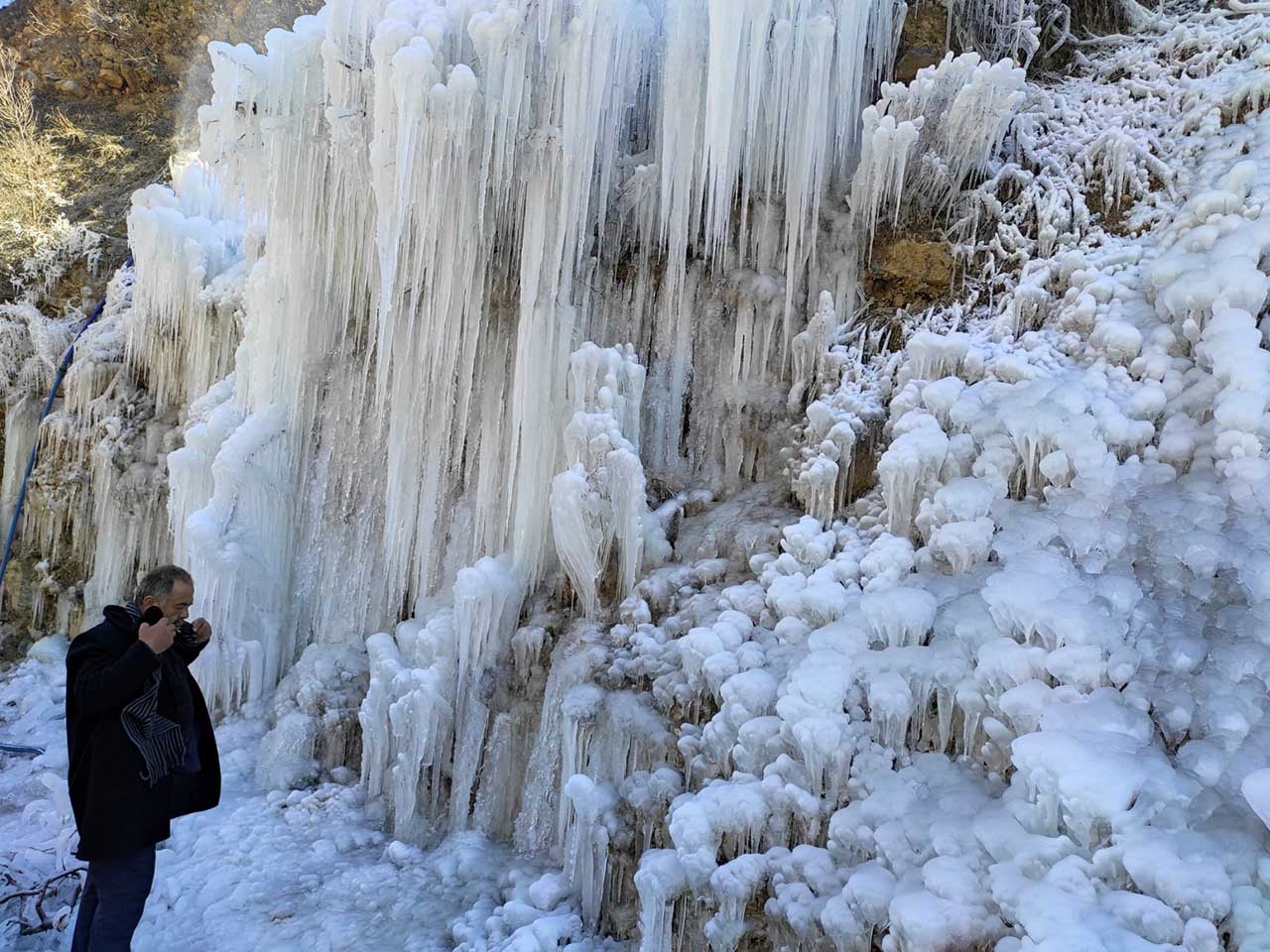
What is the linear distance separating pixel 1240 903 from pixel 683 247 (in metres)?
4.86

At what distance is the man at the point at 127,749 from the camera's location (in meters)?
2.89

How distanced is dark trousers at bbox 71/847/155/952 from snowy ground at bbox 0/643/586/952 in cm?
112

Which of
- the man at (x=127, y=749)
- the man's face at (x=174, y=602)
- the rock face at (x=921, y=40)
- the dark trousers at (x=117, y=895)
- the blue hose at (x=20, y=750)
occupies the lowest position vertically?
the blue hose at (x=20, y=750)

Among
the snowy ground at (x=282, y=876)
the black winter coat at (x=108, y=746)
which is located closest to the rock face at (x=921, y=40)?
the snowy ground at (x=282, y=876)

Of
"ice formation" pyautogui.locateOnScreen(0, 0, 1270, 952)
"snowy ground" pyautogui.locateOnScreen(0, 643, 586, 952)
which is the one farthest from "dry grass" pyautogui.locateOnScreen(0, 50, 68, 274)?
"snowy ground" pyautogui.locateOnScreen(0, 643, 586, 952)

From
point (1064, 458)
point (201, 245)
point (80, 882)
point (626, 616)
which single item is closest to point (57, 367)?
point (201, 245)

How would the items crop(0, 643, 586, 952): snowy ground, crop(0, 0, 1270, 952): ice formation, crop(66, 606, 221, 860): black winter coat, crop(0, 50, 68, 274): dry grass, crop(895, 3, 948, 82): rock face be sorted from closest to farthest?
crop(66, 606, 221, 860): black winter coat
crop(0, 0, 1270, 952): ice formation
crop(0, 643, 586, 952): snowy ground
crop(895, 3, 948, 82): rock face
crop(0, 50, 68, 274): dry grass

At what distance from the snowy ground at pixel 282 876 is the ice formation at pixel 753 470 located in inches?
9.6

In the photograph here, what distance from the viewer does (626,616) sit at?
5012mm

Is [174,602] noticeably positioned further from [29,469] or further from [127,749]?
[29,469]

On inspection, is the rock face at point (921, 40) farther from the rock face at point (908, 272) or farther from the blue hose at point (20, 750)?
the blue hose at point (20, 750)

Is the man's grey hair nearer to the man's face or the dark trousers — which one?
the man's face

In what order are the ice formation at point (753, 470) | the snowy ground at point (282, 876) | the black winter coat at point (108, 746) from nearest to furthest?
1. the black winter coat at point (108, 746)
2. the ice formation at point (753, 470)
3. the snowy ground at point (282, 876)

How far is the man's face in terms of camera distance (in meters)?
3.05
